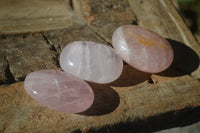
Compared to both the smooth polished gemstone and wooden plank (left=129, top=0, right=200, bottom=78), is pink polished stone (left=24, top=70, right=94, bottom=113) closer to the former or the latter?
the smooth polished gemstone

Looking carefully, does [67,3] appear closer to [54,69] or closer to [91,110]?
[54,69]

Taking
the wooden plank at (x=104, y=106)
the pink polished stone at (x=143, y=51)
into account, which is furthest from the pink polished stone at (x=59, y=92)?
the pink polished stone at (x=143, y=51)

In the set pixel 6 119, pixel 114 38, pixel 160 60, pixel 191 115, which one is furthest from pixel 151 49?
pixel 6 119

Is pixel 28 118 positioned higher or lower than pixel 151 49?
lower

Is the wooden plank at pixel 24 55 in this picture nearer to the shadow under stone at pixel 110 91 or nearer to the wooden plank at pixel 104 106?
the wooden plank at pixel 104 106

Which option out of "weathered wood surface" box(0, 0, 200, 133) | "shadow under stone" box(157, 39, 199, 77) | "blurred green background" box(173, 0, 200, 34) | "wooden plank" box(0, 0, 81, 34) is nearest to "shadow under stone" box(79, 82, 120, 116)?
"weathered wood surface" box(0, 0, 200, 133)

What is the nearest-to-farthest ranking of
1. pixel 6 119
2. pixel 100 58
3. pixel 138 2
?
pixel 6 119 → pixel 100 58 → pixel 138 2
